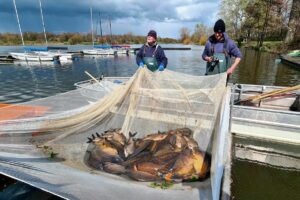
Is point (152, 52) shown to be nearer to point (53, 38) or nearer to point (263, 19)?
point (263, 19)

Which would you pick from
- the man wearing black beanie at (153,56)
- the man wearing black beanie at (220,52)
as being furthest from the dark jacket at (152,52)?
the man wearing black beanie at (220,52)

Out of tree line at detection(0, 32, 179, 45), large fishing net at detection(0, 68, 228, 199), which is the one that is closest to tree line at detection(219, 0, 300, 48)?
tree line at detection(0, 32, 179, 45)

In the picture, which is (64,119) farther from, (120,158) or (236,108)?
A: (236,108)

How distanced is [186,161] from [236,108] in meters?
3.67

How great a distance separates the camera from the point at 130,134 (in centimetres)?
412

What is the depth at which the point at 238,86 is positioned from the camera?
24.5 feet

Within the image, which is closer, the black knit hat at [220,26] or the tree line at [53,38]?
the black knit hat at [220,26]

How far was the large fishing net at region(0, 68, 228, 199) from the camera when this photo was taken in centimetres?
316

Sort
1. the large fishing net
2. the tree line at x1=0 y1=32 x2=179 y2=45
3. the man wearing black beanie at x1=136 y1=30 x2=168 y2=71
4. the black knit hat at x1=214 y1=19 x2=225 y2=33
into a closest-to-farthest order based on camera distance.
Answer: the large fishing net < the black knit hat at x1=214 y1=19 x2=225 y2=33 < the man wearing black beanie at x1=136 y1=30 x2=168 y2=71 < the tree line at x1=0 y1=32 x2=179 y2=45

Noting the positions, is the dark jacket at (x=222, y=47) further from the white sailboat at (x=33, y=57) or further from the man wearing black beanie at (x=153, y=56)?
the white sailboat at (x=33, y=57)

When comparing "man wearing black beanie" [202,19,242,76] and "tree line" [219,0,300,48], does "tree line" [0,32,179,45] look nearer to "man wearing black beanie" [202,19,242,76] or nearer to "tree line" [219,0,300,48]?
"tree line" [219,0,300,48]

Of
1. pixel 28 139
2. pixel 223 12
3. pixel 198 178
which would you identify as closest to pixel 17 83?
pixel 28 139

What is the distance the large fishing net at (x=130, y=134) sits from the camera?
3.16 metres

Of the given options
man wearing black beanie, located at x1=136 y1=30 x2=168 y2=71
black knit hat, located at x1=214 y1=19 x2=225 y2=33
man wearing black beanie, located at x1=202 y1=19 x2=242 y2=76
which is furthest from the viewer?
man wearing black beanie, located at x1=136 y1=30 x2=168 y2=71
